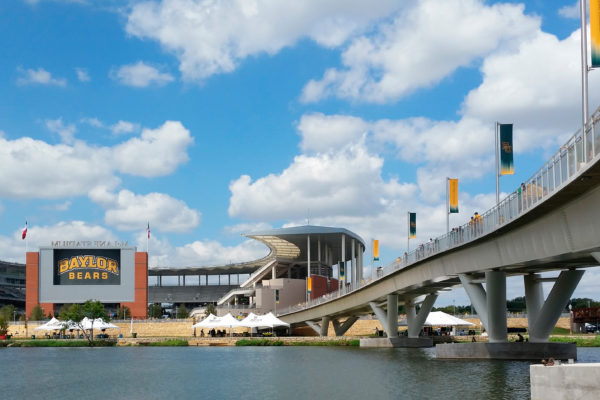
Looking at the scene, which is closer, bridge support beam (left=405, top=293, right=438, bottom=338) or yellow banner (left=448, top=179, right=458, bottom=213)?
yellow banner (left=448, top=179, right=458, bottom=213)

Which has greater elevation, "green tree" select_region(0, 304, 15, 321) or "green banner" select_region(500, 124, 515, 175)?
"green banner" select_region(500, 124, 515, 175)

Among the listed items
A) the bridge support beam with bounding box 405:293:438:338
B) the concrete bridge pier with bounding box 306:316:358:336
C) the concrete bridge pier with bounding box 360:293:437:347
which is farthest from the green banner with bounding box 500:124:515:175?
the concrete bridge pier with bounding box 306:316:358:336

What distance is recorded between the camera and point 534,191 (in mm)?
35875

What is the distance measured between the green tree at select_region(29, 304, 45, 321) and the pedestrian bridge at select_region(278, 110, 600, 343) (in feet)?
210

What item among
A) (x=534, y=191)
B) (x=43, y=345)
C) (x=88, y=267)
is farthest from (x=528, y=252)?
(x=88, y=267)

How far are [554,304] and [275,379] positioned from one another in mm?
18991

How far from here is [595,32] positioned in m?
28.7

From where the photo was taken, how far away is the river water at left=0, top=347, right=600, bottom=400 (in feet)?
116

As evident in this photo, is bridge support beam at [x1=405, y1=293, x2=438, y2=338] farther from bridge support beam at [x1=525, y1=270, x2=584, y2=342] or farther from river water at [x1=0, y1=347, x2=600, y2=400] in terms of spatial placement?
bridge support beam at [x1=525, y1=270, x2=584, y2=342]

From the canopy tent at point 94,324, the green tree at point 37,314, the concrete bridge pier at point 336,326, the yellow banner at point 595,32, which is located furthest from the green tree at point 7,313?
the yellow banner at point 595,32

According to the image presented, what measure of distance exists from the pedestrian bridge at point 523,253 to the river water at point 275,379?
4.81 m

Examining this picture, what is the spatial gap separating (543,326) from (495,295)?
412 cm

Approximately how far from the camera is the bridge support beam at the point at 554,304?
4984 cm

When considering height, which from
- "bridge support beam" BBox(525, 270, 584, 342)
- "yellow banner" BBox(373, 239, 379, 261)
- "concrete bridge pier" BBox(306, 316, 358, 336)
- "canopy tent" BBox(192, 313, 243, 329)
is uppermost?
"yellow banner" BBox(373, 239, 379, 261)
